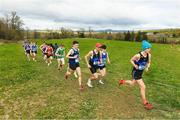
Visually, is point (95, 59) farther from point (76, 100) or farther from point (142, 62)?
point (142, 62)

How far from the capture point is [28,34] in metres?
151

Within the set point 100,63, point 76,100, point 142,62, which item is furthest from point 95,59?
point 142,62

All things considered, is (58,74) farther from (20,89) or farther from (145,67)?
(145,67)

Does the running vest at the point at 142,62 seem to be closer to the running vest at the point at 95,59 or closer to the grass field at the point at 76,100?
the grass field at the point at 76,100

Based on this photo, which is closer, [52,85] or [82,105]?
[82,105]

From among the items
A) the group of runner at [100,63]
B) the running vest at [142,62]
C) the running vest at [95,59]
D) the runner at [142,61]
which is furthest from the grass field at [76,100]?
the running vest at [142,62]

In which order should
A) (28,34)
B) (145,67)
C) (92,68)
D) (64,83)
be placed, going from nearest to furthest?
(145,67)
(92,68)
(64,83)
(28,34)

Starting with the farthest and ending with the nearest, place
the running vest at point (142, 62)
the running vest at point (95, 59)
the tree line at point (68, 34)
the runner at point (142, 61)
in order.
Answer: the tree line at point (68, 34)
the running vest at point (95, 59)
the running vest at point (142, 62)
the runner at point (142, 61)

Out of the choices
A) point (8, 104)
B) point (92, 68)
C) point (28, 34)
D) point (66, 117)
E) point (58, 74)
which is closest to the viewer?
point (66, 117)

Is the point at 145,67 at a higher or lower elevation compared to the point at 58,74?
higher

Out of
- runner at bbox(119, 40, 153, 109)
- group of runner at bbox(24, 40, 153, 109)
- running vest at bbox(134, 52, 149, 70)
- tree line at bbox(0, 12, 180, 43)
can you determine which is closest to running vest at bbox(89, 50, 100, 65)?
group of runner at bbox(24, 40, 153, 109)

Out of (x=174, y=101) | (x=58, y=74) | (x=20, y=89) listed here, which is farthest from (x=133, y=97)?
(x=58, y=74)

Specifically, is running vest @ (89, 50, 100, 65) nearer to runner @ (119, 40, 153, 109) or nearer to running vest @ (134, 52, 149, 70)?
runner @ (119, 40, 153, 109)

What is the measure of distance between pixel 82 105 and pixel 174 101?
458 centimetres
